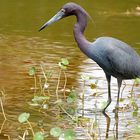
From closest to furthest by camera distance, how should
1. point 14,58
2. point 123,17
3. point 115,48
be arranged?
point 115,48, point 14,58, point 123,17

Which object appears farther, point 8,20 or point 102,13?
point 102,13

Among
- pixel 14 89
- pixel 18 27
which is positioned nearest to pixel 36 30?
pixel 18 27

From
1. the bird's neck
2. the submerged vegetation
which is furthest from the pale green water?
the bird's neck

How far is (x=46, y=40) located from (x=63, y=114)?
557 centimetres

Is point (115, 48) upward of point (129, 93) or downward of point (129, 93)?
upward

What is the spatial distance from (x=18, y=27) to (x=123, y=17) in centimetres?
313

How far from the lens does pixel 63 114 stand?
27.5 feet

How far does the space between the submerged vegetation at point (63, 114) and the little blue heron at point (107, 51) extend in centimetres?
26

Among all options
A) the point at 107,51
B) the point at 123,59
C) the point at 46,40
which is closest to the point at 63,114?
the point at 107,51

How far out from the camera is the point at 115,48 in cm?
869

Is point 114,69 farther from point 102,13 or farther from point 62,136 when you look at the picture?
point 102,13

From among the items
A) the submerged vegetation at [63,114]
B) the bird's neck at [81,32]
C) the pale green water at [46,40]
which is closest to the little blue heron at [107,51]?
the bird's neck at [81,32]

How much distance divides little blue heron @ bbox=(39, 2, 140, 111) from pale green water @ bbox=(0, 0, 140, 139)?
1.82 feet

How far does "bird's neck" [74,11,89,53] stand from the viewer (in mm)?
8711
